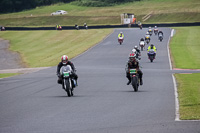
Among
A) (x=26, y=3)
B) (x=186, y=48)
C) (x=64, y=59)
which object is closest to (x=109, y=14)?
(x=26, y=3)

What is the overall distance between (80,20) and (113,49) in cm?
5739

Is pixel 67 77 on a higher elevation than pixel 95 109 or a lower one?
higher

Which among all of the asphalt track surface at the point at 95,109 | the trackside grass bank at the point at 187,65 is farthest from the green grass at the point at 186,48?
the asphalt track surface at the point at 95,109

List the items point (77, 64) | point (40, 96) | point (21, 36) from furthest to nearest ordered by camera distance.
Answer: point (21, 36) → point (77, 64) → point (40, 96)

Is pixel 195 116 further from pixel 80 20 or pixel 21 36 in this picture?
pixel 80 20

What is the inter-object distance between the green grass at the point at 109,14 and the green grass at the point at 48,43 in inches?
926

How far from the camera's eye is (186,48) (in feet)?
162

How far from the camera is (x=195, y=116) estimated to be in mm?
11297

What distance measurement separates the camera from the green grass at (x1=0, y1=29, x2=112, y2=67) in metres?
49.9

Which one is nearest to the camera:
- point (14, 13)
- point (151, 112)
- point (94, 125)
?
point (94, 125)

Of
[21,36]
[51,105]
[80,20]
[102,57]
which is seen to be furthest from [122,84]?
[80,20]

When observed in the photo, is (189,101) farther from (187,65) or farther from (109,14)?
(109,14)

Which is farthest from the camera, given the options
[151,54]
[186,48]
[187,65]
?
[186,48]

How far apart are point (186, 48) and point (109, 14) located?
2456 inches
